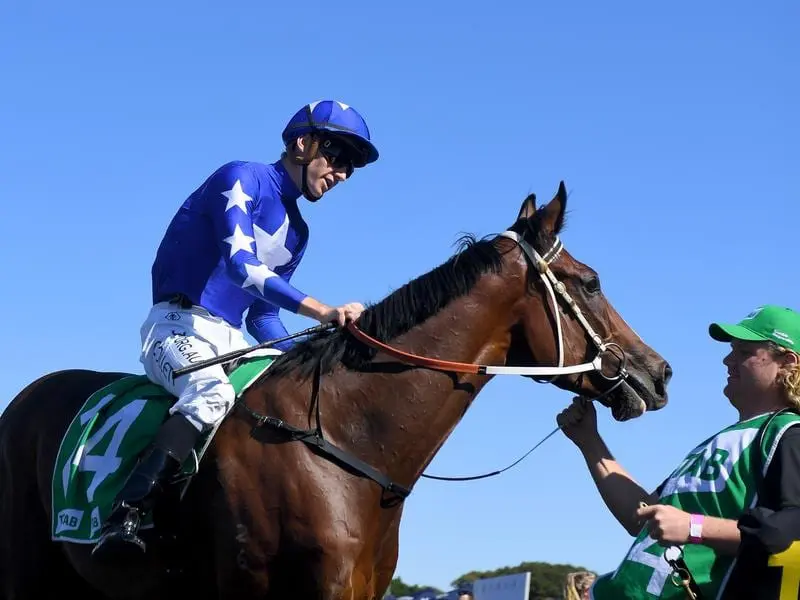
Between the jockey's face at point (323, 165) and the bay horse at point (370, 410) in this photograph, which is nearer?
the bay horse at point (370, 410)

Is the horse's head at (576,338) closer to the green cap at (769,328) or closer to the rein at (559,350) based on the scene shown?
the rein at (559,350)

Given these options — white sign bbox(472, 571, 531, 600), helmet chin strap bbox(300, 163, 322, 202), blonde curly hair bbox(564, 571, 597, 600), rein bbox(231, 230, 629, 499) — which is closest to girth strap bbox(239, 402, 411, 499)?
rein bbox(231, 230, 629, 499)

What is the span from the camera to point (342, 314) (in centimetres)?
603

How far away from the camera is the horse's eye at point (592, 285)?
638 centimetres

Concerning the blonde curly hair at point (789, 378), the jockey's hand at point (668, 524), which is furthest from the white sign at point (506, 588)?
the jockey's hand at point (668, 524)

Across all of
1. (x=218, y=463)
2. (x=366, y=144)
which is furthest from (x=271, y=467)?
(x=366, y=144)

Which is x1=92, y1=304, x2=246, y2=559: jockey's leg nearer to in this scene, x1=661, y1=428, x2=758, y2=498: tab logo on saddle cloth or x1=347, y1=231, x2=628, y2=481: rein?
x1=347, y1=231, x2=628, y2=481: rein

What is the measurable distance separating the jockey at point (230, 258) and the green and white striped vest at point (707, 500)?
229 cm

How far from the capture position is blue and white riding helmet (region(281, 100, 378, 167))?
21.6 ft

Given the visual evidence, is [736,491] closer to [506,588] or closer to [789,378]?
[789,378]

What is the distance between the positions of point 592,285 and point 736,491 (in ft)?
8.15

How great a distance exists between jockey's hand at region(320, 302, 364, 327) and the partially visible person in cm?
203

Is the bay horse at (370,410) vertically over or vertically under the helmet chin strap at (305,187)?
under

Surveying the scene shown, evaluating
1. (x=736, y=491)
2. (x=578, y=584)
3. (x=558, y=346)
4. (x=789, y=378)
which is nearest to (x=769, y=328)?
(x=789, y=378)
